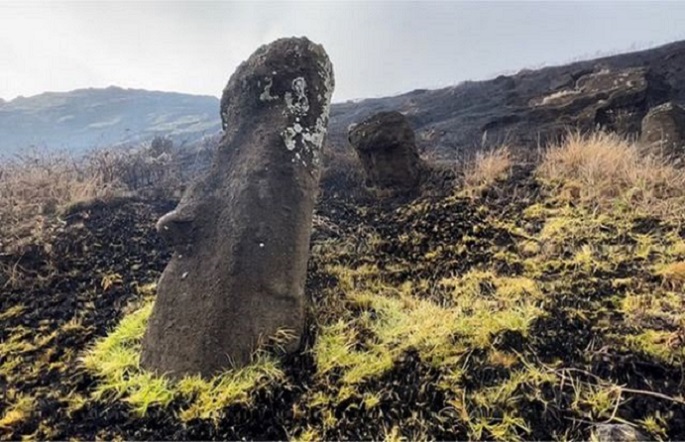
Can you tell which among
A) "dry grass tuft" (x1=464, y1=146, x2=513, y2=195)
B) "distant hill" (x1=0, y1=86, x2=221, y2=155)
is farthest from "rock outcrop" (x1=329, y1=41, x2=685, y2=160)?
"distant hill" (x1=0, y1=86, x2=221, y2=155)

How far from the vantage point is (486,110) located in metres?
13.2

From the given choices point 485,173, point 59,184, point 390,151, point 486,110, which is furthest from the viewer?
point 486,110

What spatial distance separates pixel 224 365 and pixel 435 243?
237cm

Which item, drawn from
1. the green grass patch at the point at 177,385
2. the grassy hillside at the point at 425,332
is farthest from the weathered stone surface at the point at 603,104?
the green grass patch at the point at 177,385

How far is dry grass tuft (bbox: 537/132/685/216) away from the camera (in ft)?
13.8

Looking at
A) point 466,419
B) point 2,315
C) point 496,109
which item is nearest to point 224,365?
point 466,419

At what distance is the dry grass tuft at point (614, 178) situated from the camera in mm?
4219

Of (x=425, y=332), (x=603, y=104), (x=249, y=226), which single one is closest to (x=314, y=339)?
(x=425, y=332)

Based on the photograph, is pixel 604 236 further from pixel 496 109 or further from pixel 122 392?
Answer: pixel 496 109

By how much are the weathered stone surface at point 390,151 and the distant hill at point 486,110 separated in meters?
3.05

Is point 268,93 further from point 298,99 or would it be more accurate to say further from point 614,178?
point 614,178

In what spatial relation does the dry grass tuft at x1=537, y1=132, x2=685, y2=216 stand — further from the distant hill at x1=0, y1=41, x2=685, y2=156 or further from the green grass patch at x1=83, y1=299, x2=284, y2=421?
the green grass patch at x1=83, y1=299, x2=284, y2=421

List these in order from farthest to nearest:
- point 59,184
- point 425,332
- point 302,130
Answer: point 59,184 → point 302,130 → point 425,332

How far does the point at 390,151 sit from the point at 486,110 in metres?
7.98
